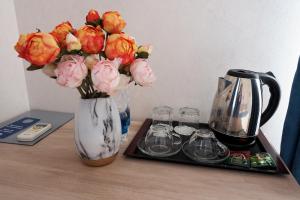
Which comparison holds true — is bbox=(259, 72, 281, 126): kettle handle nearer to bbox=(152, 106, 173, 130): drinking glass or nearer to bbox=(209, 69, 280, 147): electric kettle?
bbox=(209, 69, 280, 147): electric kettle

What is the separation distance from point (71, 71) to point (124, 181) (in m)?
0.32

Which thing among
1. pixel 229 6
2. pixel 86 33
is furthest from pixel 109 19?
pixel 229 6

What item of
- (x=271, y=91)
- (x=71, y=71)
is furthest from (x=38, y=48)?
(x=271, y=91)

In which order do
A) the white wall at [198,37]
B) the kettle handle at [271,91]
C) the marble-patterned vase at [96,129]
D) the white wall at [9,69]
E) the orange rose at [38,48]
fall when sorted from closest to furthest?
the orange rose at [38,48] → the marble-patterned vase at [96,129] → the kettle handle at [271,91] → the white wall at [198,37] → the white wall at [9,69]

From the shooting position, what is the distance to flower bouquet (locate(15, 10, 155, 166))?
0.49m

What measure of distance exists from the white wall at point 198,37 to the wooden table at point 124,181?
376mm

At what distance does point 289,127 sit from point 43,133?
91 cm

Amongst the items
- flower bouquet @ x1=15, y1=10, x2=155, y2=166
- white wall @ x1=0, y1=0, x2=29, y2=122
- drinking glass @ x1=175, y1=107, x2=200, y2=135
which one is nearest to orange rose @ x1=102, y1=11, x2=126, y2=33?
flower bouquet @ x1=15, y1=10, x2=155, y2=166

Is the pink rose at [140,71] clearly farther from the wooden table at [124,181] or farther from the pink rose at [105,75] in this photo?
the wooden table at [124,181]

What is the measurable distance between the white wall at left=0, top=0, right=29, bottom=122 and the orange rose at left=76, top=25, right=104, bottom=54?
64 cm

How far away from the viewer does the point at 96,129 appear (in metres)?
0.61

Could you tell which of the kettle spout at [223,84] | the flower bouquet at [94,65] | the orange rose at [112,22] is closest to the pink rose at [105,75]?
the flower bouquet at [94,65]

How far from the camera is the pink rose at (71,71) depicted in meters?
0.50

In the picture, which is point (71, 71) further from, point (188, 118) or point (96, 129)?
point (188, 118)
